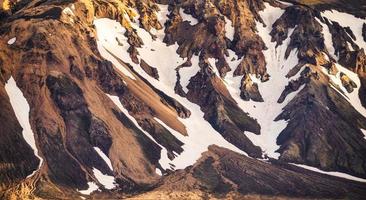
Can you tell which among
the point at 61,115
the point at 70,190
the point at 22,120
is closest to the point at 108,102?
the point at 61,115

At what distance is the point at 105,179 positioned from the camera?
170000mm

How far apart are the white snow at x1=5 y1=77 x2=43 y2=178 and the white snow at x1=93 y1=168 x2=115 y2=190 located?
14353mm

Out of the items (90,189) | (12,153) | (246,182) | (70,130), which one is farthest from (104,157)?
(246,182)

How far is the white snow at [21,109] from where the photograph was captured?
557ft

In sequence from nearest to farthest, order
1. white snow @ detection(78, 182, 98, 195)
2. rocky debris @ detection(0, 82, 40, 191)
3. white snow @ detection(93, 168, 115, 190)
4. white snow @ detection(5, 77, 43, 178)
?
rocky debris @ detection(0, 82, 40, 191)
white snow @ detection(78, 182, 98, 195)
white snow @ detection(93, 168, 115, 190)
white snow @ detection(5, 77, 43, 178)

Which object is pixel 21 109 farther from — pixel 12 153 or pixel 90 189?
pixel 90 189

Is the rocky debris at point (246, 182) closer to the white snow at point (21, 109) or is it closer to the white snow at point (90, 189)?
the white snow at point (90, 189)

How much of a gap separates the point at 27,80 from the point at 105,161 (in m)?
33.3

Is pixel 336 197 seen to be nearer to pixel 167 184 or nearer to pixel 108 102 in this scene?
pixel 167 184

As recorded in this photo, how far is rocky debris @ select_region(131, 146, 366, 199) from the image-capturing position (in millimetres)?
177962

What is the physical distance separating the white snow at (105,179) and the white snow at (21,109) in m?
14.4

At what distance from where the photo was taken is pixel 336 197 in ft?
609

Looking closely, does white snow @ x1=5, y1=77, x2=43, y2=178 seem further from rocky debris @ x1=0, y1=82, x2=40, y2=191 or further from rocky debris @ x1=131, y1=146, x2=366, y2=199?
rocky debris @ x1=131, y1=146, x2=366, y2=199

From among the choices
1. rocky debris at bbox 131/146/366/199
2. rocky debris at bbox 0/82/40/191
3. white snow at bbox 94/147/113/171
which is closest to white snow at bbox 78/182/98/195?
white snow at bbox 94/147/113/171
